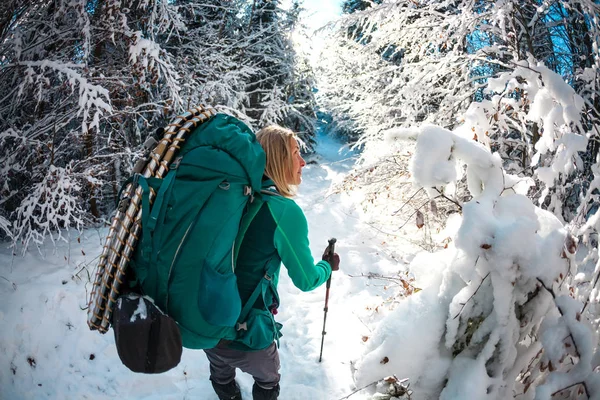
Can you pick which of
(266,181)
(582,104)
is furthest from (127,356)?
(582,104)

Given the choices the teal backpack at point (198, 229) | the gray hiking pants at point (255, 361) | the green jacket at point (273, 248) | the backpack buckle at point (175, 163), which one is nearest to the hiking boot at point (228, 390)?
the gray hiking pants at point (255, 361)

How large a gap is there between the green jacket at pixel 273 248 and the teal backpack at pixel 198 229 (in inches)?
7.4

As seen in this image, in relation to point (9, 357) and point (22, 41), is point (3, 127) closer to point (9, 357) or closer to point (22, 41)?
point (22, 41)

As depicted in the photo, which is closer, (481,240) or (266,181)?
(481,240)

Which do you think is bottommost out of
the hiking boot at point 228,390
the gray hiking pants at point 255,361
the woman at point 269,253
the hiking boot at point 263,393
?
the hiking boot at point 228,390

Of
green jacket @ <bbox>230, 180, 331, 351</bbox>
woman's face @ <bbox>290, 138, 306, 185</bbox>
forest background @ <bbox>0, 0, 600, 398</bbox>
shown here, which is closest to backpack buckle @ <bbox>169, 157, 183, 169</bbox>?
green jacket @ <bbox>230, 180, 331, 351</bbox>

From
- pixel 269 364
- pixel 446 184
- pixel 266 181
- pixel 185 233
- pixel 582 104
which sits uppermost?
pixel 582 104

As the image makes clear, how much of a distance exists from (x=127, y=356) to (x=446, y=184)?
1642mm

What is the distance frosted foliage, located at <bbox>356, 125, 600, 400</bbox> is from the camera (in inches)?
52.3

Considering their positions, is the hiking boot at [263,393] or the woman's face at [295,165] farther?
the hiking boot at [263,393]

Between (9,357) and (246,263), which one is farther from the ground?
(246,263)

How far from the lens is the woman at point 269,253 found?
1792 mm

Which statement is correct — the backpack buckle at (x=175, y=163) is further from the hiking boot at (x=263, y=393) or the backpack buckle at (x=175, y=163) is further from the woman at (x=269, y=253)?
the hiking boot at (x=263, y=393)

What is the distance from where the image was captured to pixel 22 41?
166 inches
